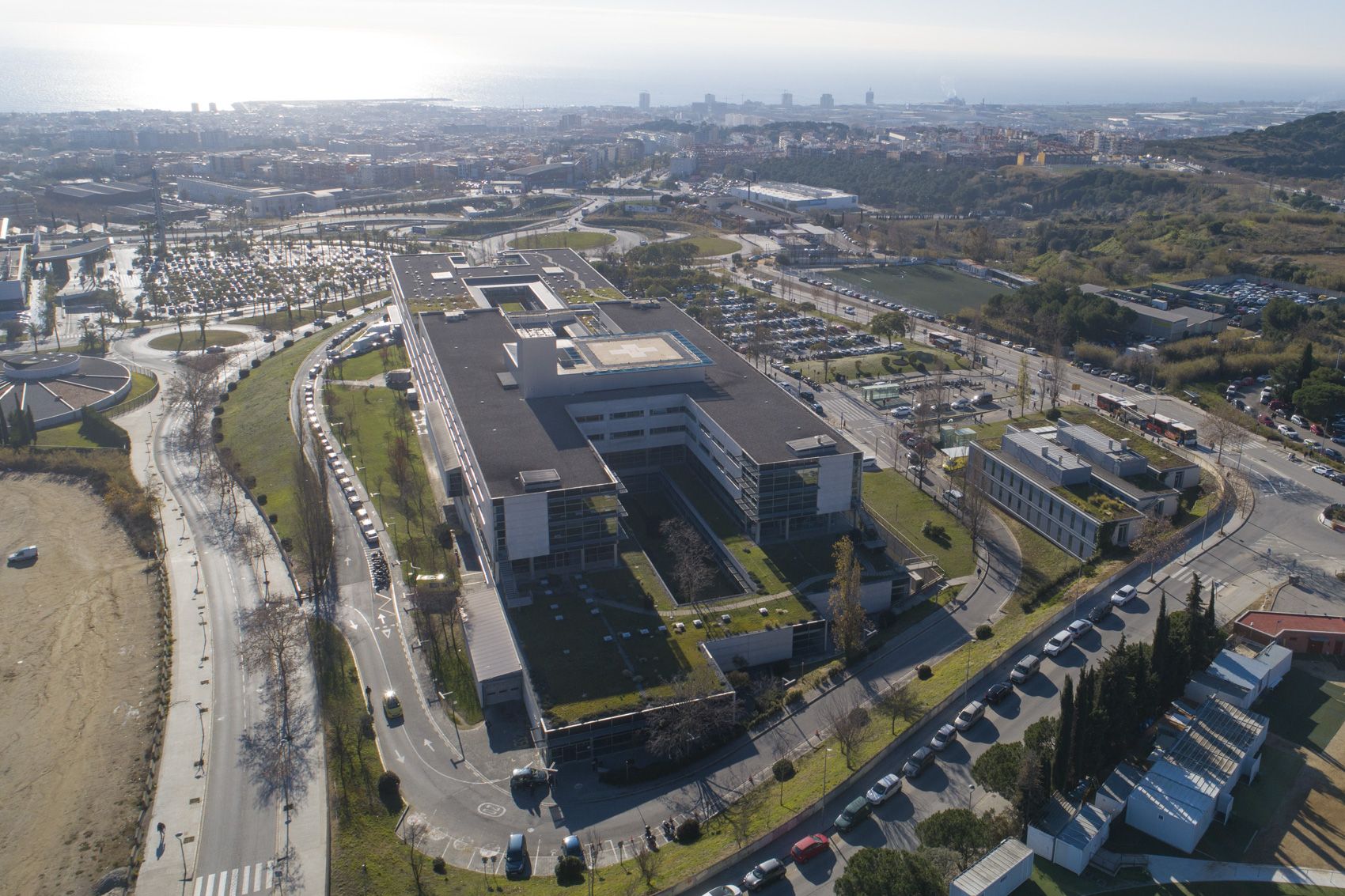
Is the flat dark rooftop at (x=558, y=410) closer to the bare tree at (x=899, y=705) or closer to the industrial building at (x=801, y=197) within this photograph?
the bare tree at (x=899, y=705)

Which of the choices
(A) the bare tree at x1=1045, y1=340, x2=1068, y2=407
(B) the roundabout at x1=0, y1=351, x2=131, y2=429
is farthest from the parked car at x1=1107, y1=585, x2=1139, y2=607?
(B) the roundabout at x1=0, y1=351, x2=131, y2=429

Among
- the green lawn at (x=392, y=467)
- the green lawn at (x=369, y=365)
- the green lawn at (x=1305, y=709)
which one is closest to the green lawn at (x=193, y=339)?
the green lawn at (x=369, y=365)

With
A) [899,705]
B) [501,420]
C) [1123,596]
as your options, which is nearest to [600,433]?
[501,420]

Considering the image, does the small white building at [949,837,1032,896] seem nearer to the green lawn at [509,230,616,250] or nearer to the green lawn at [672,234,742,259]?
the green lawn at [672,234,742,259]

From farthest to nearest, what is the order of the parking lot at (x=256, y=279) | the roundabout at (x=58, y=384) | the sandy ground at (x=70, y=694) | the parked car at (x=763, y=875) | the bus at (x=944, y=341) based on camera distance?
the parking lot at (x=256, y=279) < the bus at (x=944, y=341) < the roundabout at (x=58, y=384) < the sandy ground at (x=70, y=694) < the parked car at (x=763, y=875)

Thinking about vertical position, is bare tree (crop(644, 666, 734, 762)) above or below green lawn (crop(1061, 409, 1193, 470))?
below

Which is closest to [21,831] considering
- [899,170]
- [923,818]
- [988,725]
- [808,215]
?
[923,818]
